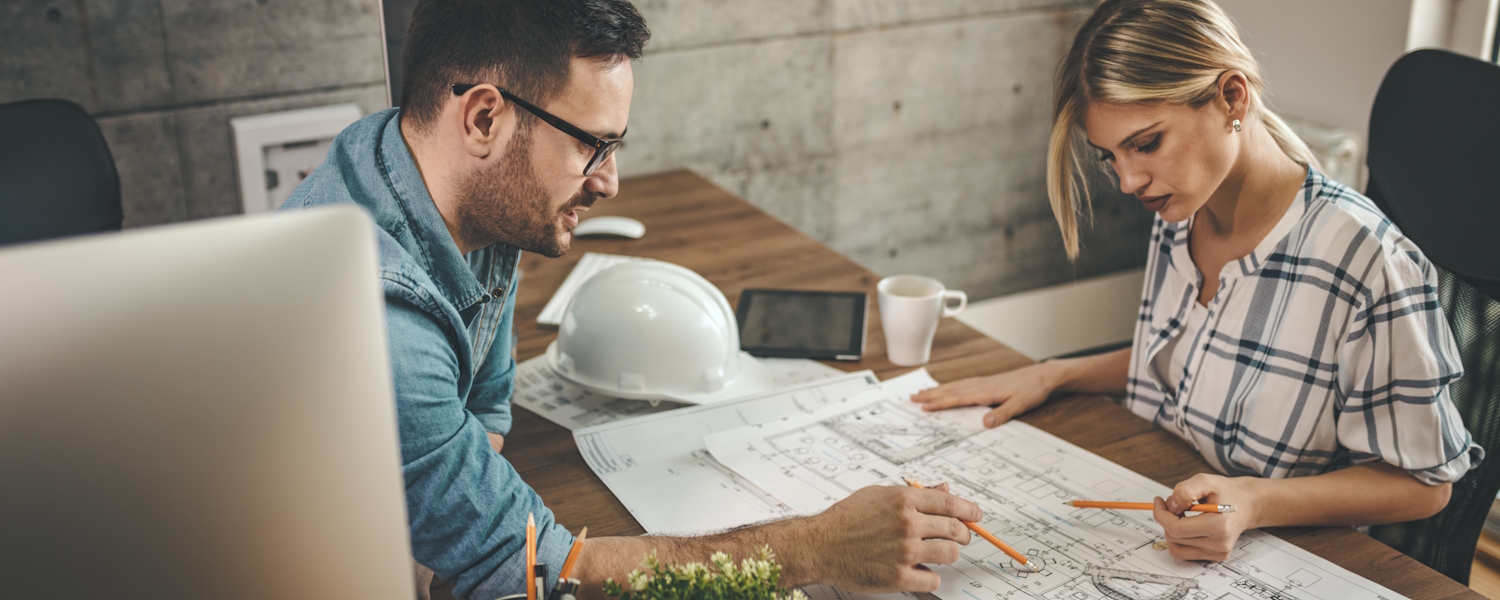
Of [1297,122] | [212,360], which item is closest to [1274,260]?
[212,360]

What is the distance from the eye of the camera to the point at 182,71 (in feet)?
6.79

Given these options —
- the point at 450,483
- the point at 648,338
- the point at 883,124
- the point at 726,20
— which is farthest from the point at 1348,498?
the point at 883,124

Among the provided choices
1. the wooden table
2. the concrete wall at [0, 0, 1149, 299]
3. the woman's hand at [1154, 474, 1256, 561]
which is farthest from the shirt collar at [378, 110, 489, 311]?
the woman's hand at [1154, 474, 1256, 561]

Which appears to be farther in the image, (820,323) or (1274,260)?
(820,323)

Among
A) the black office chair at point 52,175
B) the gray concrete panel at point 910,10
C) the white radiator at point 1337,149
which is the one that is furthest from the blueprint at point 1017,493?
the gray concrete panel at point 910,10

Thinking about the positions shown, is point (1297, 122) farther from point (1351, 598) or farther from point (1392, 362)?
point (1351, 598)

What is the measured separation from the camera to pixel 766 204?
2.93 meters

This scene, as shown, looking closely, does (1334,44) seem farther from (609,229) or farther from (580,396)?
(580,396)

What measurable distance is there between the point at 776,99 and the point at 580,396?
64.1 inches

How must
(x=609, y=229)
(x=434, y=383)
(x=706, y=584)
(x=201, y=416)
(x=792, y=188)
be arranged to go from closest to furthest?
(x=201, y=416), (x=706, y=584), (x=434, y=383), (x=609, y=229), (x=792, y=188)

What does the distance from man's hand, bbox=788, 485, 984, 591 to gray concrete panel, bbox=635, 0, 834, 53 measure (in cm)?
179

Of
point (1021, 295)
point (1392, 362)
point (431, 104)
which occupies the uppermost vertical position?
point (431, 104)

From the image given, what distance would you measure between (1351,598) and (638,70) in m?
2.04

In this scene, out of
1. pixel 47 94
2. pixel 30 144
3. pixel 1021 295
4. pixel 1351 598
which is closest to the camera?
pixel 1351 598
